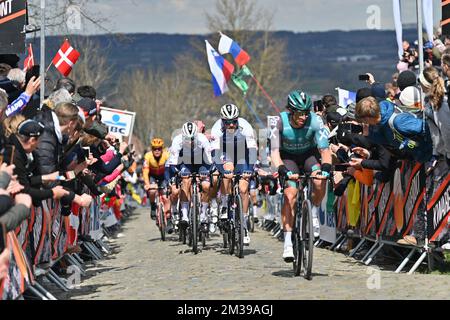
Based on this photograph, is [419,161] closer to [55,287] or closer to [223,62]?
[55,287]

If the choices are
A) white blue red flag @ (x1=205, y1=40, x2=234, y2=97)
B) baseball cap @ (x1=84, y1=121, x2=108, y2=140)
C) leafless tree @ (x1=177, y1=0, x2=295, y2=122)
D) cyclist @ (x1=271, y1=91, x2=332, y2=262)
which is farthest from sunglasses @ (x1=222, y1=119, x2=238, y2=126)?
leafless tree @ (x1=177, y1=0, x2=295, y2=122)

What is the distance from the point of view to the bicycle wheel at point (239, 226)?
15023 mm

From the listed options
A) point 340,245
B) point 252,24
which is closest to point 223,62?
point 340,245

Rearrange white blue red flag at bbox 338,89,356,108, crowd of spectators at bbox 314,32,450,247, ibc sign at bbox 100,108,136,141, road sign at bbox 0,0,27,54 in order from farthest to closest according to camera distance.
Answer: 1. ibc sign at bbox 100,108,136,141
2. white blue red flag at bbox 338,89,356,108
3. road sign at bbox 0,0,27,54
4. crowd of spectators at bbox 314,32,450,247

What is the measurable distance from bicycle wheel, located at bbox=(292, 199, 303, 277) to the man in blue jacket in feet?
4.60

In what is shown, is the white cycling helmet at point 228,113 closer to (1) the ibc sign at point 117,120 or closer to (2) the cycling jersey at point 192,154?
(2) the cycling jersey at point 192,154

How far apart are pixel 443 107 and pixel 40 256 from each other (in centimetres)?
442

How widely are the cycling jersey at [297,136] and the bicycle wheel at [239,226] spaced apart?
271 cm

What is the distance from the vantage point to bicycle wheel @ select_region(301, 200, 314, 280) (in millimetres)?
11500

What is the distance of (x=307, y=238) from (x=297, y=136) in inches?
51.8

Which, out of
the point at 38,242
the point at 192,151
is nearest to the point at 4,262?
the point at 38,242

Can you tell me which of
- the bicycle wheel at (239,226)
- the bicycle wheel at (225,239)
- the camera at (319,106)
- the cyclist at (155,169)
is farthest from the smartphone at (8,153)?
the cyclist at (155,169)

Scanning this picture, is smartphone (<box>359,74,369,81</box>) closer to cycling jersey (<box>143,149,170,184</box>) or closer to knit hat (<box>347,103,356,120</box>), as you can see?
knit hat (<box>347,103,356,120</box>)

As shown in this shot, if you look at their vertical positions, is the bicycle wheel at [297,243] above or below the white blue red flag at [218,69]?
below
